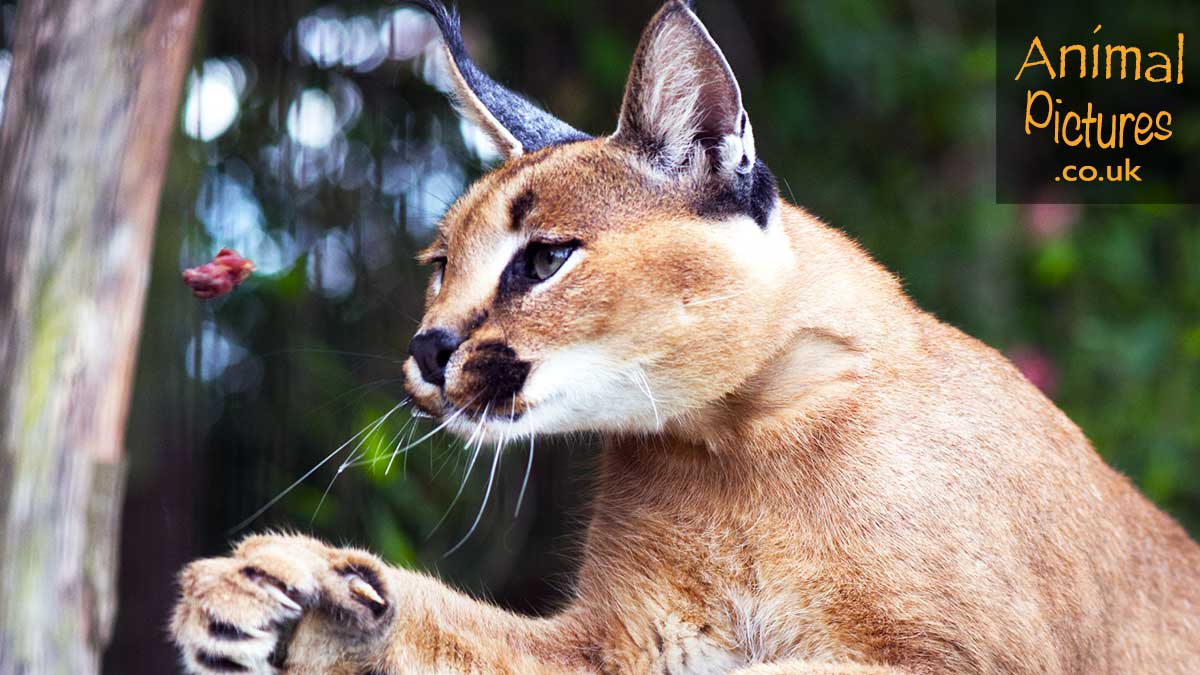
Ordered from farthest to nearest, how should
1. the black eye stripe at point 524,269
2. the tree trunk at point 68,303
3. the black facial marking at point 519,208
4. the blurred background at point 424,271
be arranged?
the blurred background at point 424,271
the black facial marking at point 519,208
the black eye stripe at point 524,269
the tree trunk at point 68,303

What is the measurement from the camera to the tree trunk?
2822 mm

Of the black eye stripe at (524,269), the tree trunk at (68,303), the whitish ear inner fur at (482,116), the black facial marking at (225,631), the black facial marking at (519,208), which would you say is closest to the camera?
the black facial marking at (225,631)

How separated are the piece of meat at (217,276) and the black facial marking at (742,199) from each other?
1.14 meters

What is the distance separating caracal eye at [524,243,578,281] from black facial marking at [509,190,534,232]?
0.28 feet

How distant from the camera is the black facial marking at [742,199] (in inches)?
121

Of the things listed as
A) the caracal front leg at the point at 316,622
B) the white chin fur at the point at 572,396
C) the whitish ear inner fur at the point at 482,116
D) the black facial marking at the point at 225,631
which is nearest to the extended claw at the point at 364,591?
the caracal front leg at the point at 316,622

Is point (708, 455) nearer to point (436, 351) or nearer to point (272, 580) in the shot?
point (436, 351)

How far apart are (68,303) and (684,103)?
1443mm

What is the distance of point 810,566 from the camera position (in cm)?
303

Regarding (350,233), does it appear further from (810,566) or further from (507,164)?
(810,566)

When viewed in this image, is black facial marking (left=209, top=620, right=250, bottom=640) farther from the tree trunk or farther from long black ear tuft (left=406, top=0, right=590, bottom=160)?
long black ear tuft (left=406, top=0, right=590, bottom=160)

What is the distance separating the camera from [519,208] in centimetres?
309

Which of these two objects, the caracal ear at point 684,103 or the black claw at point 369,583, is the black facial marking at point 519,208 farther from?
the black claw at point 369,583

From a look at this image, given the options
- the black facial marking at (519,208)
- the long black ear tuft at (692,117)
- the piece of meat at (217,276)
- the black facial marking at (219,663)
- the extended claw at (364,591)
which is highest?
the long black ear tuft at (692,117)
